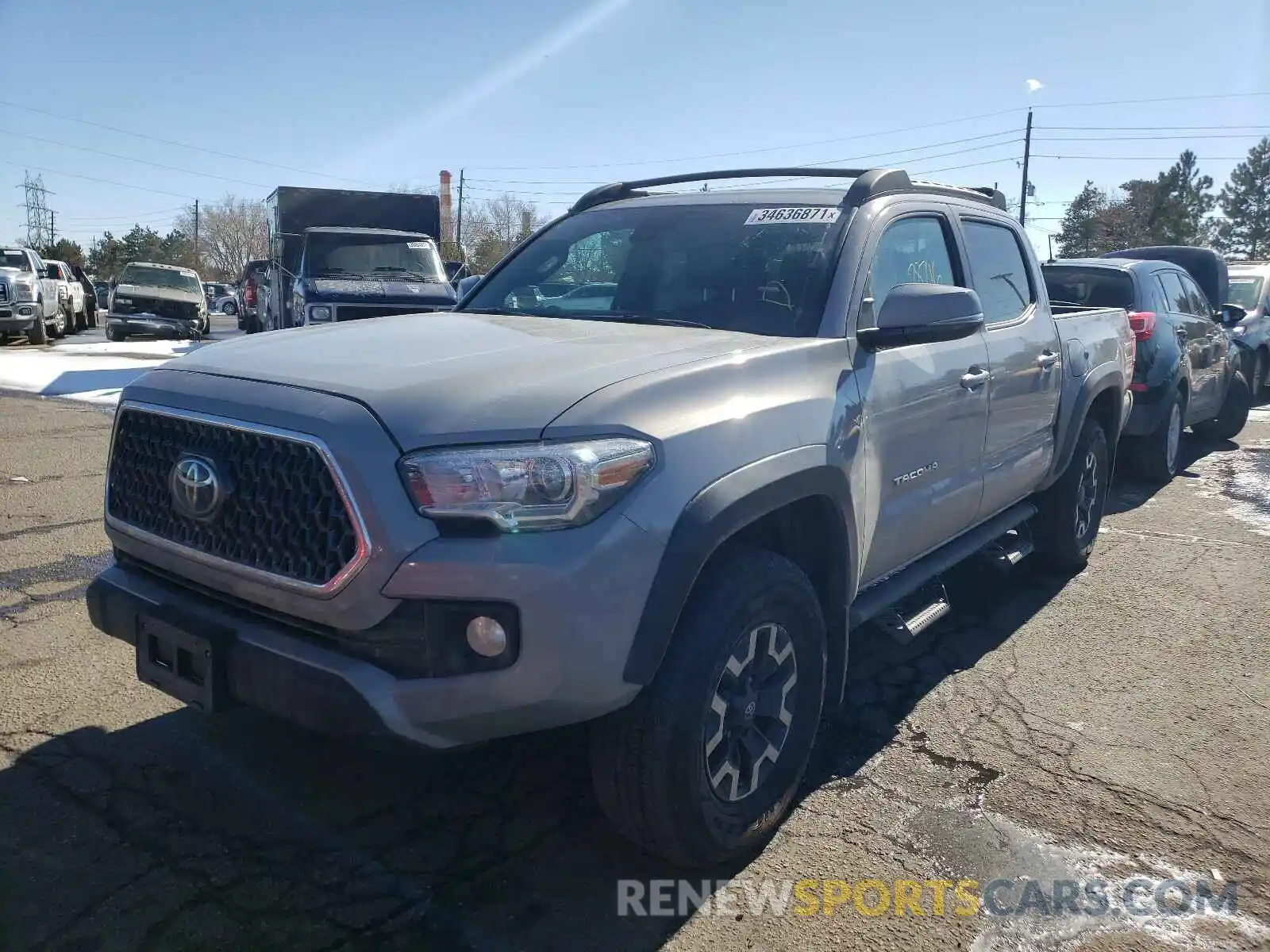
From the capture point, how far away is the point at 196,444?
279 cm

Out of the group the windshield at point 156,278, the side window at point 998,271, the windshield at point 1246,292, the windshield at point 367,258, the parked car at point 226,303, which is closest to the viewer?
the side window at point 998,271

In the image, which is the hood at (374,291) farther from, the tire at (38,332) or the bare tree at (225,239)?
the bare tree at (225,239)

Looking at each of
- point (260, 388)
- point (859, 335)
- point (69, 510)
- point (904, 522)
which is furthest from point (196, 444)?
point (69, 510)

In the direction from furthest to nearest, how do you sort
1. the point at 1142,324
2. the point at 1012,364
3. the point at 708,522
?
the point at 1142,324 < the point at 1012,364 < the point at 708,522

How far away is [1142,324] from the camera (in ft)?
26.6

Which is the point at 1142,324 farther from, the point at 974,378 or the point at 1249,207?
the point at 1249,207

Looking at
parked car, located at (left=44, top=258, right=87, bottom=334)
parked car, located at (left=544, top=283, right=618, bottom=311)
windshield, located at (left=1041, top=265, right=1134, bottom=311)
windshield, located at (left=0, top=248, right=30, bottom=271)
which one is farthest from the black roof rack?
parked car, located at (left=44, top=258, right=87, bottom=334)

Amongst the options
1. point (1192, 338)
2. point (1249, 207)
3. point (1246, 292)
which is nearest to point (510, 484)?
point (1192, 338)

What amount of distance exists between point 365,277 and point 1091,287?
353 inches

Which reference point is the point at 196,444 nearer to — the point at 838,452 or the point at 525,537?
the point at 525,537

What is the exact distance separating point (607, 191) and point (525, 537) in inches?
107

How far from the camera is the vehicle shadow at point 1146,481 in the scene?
7.81 meters

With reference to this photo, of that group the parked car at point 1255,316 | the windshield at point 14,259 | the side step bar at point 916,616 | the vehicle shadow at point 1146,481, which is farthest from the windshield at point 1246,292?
the windshield at point 14,259

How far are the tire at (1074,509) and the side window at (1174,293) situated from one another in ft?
11.9
